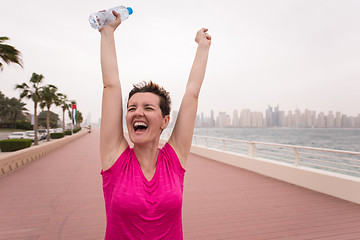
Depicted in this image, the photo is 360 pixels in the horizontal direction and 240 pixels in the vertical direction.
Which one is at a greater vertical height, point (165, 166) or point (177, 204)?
point (165, 166)

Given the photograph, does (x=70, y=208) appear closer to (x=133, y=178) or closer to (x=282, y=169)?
(x=133, y=178)

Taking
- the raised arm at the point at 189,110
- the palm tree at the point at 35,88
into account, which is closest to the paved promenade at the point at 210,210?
the raised arm at the point at 189,110

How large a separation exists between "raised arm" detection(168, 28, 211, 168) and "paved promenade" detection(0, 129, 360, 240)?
9.01 feet

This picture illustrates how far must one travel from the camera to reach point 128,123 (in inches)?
43.7

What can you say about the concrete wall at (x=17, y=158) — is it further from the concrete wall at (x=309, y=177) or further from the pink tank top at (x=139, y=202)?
the pink tank top at (x=139, y=202)

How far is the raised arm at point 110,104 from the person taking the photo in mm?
1097

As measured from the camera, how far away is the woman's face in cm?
110

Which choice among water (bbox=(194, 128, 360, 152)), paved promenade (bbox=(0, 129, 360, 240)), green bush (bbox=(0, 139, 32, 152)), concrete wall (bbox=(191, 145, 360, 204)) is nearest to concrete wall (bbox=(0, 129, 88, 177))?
paved promenade (bbox=(0, 129, 360, 240))

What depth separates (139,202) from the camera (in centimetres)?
100

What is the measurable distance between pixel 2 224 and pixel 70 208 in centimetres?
108

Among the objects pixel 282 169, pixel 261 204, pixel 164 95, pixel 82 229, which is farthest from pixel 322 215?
pixel 164 95

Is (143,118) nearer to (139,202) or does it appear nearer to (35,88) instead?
(139,202)

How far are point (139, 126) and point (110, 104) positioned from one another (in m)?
0.17

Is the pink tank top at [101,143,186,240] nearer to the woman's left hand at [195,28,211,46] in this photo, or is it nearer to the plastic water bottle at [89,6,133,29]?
the plastic water bottle at [89,6,133,29]
